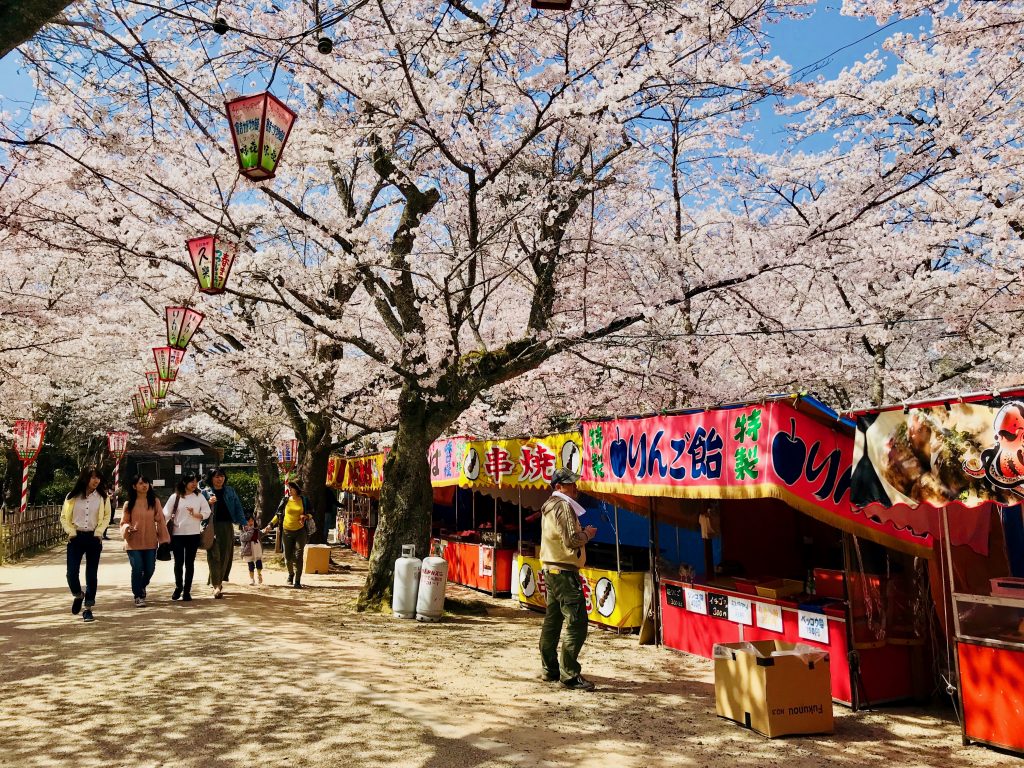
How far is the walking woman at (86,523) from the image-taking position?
956cm

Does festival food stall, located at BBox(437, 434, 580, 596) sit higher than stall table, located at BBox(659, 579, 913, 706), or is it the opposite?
festival food stall, located at BBox(437, 434, 580, 596)

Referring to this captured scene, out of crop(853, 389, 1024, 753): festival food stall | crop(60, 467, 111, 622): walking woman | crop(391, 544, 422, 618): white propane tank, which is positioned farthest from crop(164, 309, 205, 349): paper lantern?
crop(853, 389, 1024, 753): festival food stall

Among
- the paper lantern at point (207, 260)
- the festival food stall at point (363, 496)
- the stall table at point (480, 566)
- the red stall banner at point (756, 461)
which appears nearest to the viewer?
the red stall banner at point (756, 461)

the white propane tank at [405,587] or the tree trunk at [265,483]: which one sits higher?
the tree trunk at [265,483]

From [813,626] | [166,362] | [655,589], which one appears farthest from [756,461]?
[166,362]

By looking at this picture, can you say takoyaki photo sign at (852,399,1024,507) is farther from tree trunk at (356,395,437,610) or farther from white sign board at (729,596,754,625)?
tree trunk at (356,395,437,610)

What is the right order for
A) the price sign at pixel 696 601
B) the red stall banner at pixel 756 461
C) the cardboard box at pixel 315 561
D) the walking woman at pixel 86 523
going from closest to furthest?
the red stall banner at pixel 756 461 < the price sign at pixel 696 601 < the walking woman at pixel 86 523 < the cardboard box at pixel 315 561

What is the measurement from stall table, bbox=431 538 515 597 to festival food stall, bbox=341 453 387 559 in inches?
102

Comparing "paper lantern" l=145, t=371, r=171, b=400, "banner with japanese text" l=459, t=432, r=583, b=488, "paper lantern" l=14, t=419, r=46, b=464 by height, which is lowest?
"banner with japanese text" l=459, t=432, r=583, b=488

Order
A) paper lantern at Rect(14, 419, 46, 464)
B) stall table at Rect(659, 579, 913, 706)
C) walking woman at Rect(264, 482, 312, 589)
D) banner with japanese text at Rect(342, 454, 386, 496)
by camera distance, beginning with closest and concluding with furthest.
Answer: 1. stall table at Rect(659, 579, 913, 706)
2. walking woman at Rect(264, 482, 312, 589)
3. banner with japanese text at Rect(342, 454, 386, 496)
4. paper lantern at Rect(14, 419, 46, 464)

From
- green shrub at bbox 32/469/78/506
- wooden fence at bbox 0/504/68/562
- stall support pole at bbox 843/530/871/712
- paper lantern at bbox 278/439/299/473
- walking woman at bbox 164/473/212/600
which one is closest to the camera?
stall support pole at bbox 843/530/871/712

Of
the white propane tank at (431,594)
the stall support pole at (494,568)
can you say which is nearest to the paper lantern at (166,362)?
the stall support pole at (494,568)

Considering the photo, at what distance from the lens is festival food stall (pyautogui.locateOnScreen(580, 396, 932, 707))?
6.74m

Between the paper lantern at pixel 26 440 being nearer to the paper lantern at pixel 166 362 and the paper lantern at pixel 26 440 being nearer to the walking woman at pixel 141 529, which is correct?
the paper lantern at pixel 166 362
